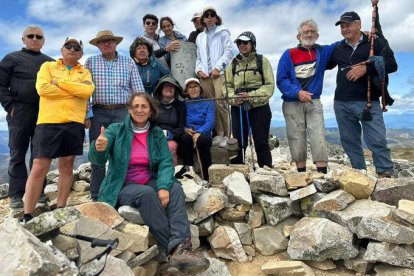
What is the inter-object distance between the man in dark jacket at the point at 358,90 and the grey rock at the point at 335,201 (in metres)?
1.75

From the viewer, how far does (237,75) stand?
930 centimetres

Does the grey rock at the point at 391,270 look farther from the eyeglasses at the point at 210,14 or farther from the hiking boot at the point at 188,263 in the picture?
the eyeglasses at the point at 210,14

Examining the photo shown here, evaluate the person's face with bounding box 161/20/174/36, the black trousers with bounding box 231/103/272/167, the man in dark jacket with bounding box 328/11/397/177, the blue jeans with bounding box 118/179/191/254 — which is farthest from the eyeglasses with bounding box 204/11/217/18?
the blue jeans with bounding box 118/179/191/254

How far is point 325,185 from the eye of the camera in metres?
7.82

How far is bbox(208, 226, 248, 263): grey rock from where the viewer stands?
23.9 ft

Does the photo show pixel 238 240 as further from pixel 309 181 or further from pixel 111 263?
pixel 111 263

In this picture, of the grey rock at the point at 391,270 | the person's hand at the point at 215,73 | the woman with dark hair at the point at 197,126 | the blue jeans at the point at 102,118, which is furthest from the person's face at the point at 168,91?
the grey rock at the point at 391,270

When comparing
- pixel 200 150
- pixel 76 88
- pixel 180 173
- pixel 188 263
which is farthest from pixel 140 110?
pixel 200 150

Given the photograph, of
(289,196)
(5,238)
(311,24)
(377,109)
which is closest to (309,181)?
(289,196)

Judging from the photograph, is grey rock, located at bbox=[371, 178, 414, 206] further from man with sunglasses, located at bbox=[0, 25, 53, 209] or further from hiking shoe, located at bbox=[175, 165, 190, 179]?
man with sunglasses, located at bbox=[0, 25, 53, 209]

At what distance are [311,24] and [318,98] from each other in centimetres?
181

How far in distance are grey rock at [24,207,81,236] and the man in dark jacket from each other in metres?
6.68

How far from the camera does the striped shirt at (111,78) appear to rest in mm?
8117

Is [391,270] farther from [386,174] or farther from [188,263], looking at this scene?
[188,263]
